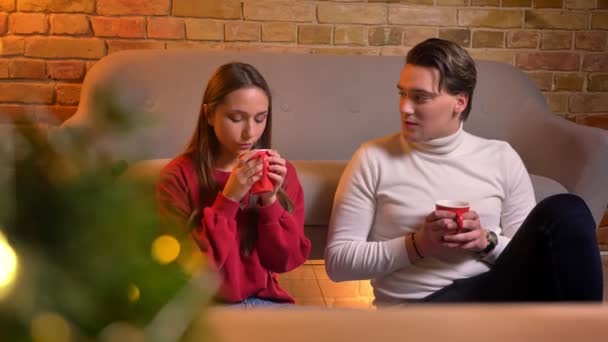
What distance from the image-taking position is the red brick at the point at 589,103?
350 centimetres

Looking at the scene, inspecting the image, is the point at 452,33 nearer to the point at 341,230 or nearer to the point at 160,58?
the point at 160,58

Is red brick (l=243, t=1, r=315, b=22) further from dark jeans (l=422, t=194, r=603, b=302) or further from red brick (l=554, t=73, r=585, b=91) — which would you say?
dark jeans (l=422, t=194, r=603, b=302)

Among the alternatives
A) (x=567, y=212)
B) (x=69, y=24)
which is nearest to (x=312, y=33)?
(x=69, y=24)

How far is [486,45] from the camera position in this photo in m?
3.41

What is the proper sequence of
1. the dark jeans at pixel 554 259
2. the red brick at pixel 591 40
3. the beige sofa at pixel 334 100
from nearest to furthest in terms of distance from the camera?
the dark jeans at pixel 554 259 < the beige sofa at pixel 334 100 < the red brick at pixel 591 40

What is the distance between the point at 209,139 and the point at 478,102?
160 centimetres

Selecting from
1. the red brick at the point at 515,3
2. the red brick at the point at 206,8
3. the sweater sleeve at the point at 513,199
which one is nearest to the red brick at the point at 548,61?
the red brick at the point at 515,3

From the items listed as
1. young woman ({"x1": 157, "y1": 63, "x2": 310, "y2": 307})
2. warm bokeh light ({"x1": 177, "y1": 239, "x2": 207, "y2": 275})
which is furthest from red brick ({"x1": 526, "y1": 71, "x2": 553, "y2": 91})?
warm bokeh light ({"x1": 177, "y1": 239, "x2": 207, "y2": 275})

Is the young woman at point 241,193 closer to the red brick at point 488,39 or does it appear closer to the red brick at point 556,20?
the red brick at point 488,39

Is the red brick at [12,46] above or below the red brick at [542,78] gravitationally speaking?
above

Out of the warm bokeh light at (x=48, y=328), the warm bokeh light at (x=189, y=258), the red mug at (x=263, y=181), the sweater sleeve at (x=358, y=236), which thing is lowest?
the sweater sleeve at (x=358, y=236)

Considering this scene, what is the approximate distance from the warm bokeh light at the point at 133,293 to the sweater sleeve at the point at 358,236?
60.2 inches

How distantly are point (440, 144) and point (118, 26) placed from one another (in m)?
1.76

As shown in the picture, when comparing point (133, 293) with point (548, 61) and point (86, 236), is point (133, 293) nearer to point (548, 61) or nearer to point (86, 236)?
point (86, 236)
